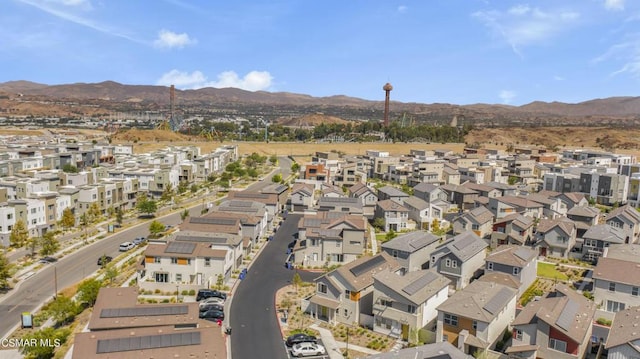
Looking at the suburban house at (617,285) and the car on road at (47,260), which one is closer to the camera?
the suburban house at (617,285)

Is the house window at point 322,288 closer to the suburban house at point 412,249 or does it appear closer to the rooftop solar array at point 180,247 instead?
the suburban house at point 412,249

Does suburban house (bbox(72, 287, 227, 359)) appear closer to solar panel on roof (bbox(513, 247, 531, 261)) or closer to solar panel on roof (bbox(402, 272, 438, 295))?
solar panel on roof (bbox(402, 272, 438, 295))

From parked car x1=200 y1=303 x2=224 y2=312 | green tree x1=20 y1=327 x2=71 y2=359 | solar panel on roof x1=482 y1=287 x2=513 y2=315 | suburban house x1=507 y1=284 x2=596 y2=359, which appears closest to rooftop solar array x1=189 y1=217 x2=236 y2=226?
parked car x1=200 y1=303 x2=224 y2=312

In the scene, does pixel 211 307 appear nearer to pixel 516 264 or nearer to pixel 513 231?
pixel 516 264

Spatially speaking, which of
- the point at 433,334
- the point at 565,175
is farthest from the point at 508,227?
the point at 565,175

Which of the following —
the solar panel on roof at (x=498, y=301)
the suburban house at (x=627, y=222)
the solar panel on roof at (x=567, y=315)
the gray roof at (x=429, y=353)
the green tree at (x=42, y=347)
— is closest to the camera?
the gray roof at (x=429, y=353)

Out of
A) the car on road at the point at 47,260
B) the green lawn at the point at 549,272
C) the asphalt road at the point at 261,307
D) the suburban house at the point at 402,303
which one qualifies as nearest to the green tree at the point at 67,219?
the car on road at the point at 47,260
